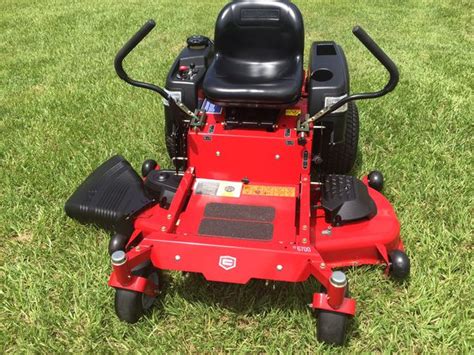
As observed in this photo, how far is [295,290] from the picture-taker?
2.43 metres

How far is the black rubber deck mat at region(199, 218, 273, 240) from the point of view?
2301 mm

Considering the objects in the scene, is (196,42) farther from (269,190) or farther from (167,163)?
(269,190)

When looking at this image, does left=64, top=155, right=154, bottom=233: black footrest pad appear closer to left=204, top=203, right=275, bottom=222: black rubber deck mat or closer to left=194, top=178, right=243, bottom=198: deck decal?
left=194, top=178, right=243, bottom=198: deck decal

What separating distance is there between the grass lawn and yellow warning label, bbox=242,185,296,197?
50 cm

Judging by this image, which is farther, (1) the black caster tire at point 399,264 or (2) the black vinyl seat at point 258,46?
(2) the black vinyl seat at point 258,46

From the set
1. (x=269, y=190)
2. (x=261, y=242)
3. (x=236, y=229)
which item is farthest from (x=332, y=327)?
(x=269, y=190)

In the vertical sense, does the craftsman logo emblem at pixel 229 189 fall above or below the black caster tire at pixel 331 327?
above

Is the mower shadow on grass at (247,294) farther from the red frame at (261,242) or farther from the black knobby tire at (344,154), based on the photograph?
the black knobby tire at (344,154)

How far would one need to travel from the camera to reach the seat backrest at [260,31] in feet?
9.54

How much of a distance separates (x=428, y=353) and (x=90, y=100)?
3.80 m

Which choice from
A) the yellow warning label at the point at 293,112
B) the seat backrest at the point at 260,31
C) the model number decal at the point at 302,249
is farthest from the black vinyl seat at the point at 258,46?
the model number decal at the point at 302,249

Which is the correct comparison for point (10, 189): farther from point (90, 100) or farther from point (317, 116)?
point (317, 116)

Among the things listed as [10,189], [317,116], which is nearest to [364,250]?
[317,116]

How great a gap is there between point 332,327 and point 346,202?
70cm
